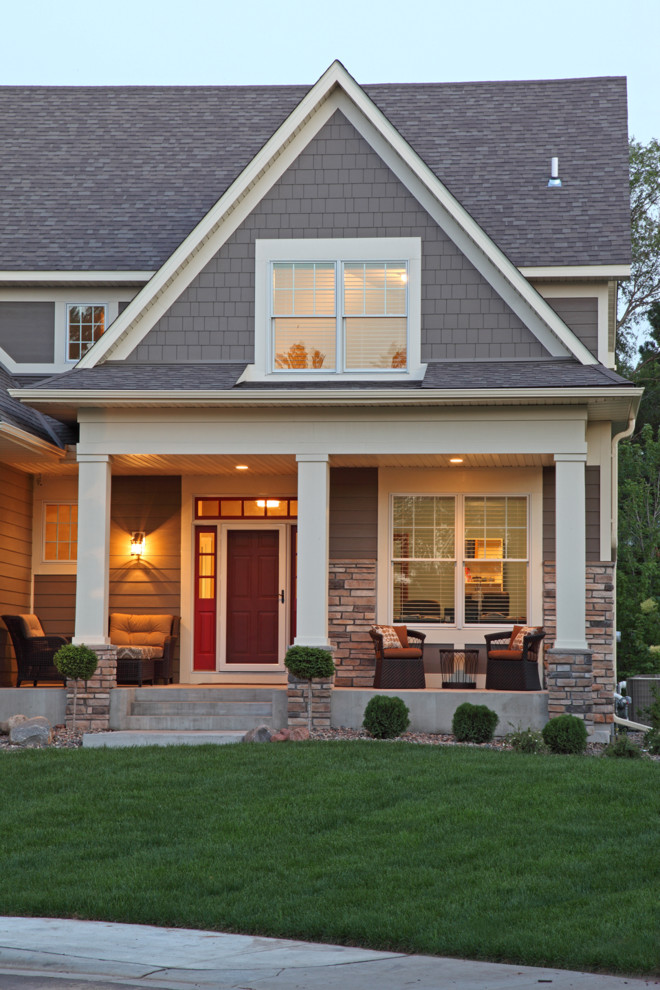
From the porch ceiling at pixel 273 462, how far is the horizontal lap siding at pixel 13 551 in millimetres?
1298

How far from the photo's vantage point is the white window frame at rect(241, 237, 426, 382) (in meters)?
13.4

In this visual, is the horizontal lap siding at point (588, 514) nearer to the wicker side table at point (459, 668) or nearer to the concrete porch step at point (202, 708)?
the wicker side table at point (459, 668)

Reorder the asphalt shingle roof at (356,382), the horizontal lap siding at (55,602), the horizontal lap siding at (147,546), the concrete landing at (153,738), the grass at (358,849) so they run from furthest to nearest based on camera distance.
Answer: the horizontal lap siding at (55,602) → the horizontal lap siding at (147,546) → the asphalt shingle roof at (356,382) → the concrete landing at (153,738) → the grass at (358,849)

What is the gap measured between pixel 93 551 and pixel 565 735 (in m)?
5.49

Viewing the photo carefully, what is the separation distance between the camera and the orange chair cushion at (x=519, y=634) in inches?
525

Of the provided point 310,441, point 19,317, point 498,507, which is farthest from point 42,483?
point 498,507

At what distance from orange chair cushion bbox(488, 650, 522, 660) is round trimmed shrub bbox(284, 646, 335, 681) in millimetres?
2006

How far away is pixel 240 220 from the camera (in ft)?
45.0

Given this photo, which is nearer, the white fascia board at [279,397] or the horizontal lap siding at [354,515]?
the white fascia board at [279,397]

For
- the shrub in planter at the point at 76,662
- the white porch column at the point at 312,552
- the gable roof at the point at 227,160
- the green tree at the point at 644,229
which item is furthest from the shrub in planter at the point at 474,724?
the green tree at the point at 644,229

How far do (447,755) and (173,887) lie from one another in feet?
13.2

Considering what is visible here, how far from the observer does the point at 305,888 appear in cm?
643

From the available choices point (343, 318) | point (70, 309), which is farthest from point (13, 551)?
point (343, 318)

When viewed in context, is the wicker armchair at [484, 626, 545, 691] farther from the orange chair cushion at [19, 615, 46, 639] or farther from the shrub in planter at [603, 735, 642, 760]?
the orange chair cushion at [19, 615, 46, 639]
